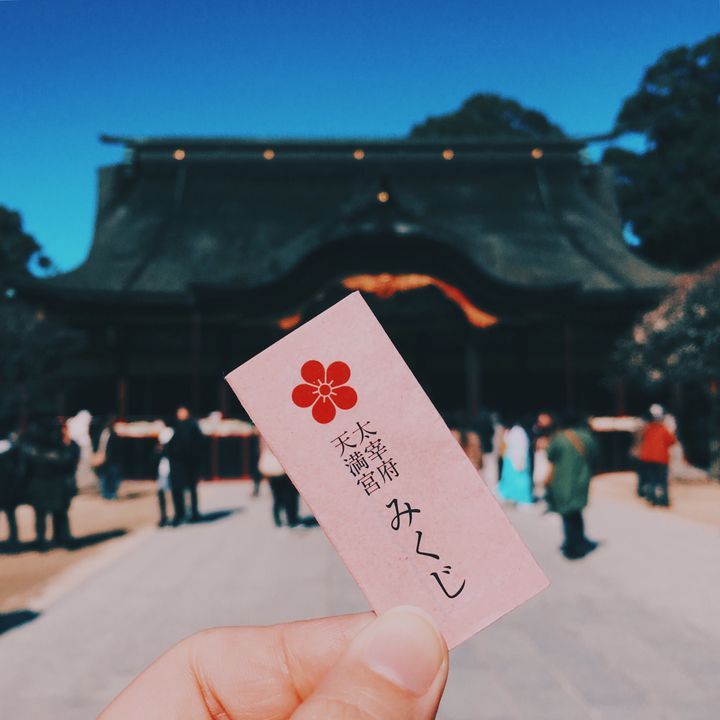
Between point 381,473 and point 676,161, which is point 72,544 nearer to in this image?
point 381,473

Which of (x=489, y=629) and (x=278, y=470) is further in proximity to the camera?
(x=278, y=470)

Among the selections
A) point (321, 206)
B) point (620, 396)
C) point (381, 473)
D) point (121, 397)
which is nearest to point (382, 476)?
point (381, 473)

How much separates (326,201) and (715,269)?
11908 millimetres

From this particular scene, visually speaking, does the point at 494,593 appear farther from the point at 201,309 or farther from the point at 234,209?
the point at 234,209

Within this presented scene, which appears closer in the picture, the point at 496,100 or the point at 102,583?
the point at 102,583

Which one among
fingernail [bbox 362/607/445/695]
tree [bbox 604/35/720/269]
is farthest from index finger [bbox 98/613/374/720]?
tree [bbox 604/35/720/269]

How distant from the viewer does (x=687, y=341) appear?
11789mm

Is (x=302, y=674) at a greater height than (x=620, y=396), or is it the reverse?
(x=302, y=674)

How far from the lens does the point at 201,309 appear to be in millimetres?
14352

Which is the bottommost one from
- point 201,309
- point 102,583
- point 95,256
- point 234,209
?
point 102,583

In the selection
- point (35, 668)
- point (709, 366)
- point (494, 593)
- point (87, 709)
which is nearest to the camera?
point (494, 593)

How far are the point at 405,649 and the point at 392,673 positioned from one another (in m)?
0.07

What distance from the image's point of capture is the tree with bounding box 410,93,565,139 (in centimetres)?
3928

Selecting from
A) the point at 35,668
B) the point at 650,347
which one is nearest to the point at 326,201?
the point at 650,347
